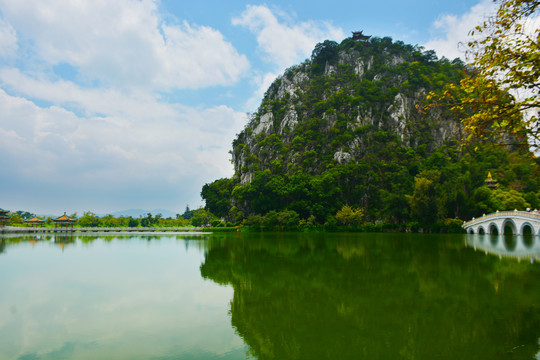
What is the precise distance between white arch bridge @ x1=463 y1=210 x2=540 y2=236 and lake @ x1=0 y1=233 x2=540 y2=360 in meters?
24.1

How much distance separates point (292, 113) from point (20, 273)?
209 ft

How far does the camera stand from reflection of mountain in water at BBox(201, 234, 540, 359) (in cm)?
583

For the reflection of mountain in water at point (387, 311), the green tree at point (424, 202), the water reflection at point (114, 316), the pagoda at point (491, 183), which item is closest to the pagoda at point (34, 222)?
the water reflection at point (114, 316)

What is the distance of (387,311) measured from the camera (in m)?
8.05

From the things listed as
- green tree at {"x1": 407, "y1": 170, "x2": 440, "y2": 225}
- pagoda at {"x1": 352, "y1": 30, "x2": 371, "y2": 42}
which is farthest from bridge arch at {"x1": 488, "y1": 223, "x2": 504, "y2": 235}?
pagoda at {"x1": 352, "y1": 30, "x2": 371, "y2": 42}

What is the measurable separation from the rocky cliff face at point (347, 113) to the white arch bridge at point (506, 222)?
21.9m

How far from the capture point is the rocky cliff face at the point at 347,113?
64750 mm

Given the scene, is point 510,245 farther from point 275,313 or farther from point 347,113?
point 347,113

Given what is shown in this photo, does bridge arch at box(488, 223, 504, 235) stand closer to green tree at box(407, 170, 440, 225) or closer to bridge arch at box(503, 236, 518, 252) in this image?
green tree at box(407, 170, 440, 225)

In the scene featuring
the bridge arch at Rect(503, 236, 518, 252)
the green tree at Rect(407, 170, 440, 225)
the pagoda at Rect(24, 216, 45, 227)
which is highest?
the green tree at Rect(407, 170, 440, 225)

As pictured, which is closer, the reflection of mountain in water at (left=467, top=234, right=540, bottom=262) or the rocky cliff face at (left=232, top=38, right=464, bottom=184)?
the reflection of mountain in water at (left=467, top=234, right=540, bottom=262)

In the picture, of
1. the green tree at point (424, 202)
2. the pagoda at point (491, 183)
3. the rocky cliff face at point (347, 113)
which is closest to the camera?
the green tree at point (424, 202)

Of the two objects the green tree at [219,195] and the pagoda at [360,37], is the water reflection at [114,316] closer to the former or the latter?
the green tree at [219,195]

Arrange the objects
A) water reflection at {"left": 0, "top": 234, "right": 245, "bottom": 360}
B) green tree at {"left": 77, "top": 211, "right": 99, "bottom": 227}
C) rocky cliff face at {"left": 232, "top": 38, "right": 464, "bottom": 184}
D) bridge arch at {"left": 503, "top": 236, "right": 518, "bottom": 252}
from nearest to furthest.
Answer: water reflection at {"left": 0, "top": 234, "right": 245, "bottom": 360}, bridge arch at {"left": 503, "top": 236, "right": 518, "bottom": 252}, rocky cliff face at {"left": 232, "top": 38, "right": 464, "bottom": 184}, green tree at {"left": 77, "top": 211, "right": 99, "bottom": 227}
